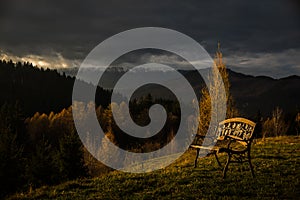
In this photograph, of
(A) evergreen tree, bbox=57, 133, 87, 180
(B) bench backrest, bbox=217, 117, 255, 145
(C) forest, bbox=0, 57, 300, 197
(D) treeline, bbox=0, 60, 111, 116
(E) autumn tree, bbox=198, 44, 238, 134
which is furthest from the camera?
(D) treeline, bbox=0, 60, 111, 116

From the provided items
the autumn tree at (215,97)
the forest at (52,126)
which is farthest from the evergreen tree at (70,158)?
the autumn tree at (215,97)

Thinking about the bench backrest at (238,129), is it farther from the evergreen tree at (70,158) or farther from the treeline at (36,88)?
the treeline at (36,88)

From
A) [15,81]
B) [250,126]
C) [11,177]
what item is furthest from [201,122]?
[15,81]

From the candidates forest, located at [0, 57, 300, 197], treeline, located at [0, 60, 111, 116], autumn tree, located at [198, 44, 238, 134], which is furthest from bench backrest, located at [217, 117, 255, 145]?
treeline, located at [0, 60, 111, 116]

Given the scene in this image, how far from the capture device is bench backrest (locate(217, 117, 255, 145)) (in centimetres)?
963

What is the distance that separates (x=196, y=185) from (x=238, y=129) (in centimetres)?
284

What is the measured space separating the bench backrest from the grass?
43.8 inches

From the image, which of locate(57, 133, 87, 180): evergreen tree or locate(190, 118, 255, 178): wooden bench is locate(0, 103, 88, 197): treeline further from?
locate(190, 118, 255, 178): wooden bench

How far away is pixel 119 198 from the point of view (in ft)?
26.4

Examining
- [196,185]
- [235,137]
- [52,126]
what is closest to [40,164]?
[196,185]

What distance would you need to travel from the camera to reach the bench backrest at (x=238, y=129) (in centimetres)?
963

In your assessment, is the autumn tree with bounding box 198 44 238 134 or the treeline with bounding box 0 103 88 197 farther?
the treeline with bounding box 0 103 88 197

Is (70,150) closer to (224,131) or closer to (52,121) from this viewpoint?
(224,131)

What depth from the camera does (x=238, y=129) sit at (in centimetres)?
1067
